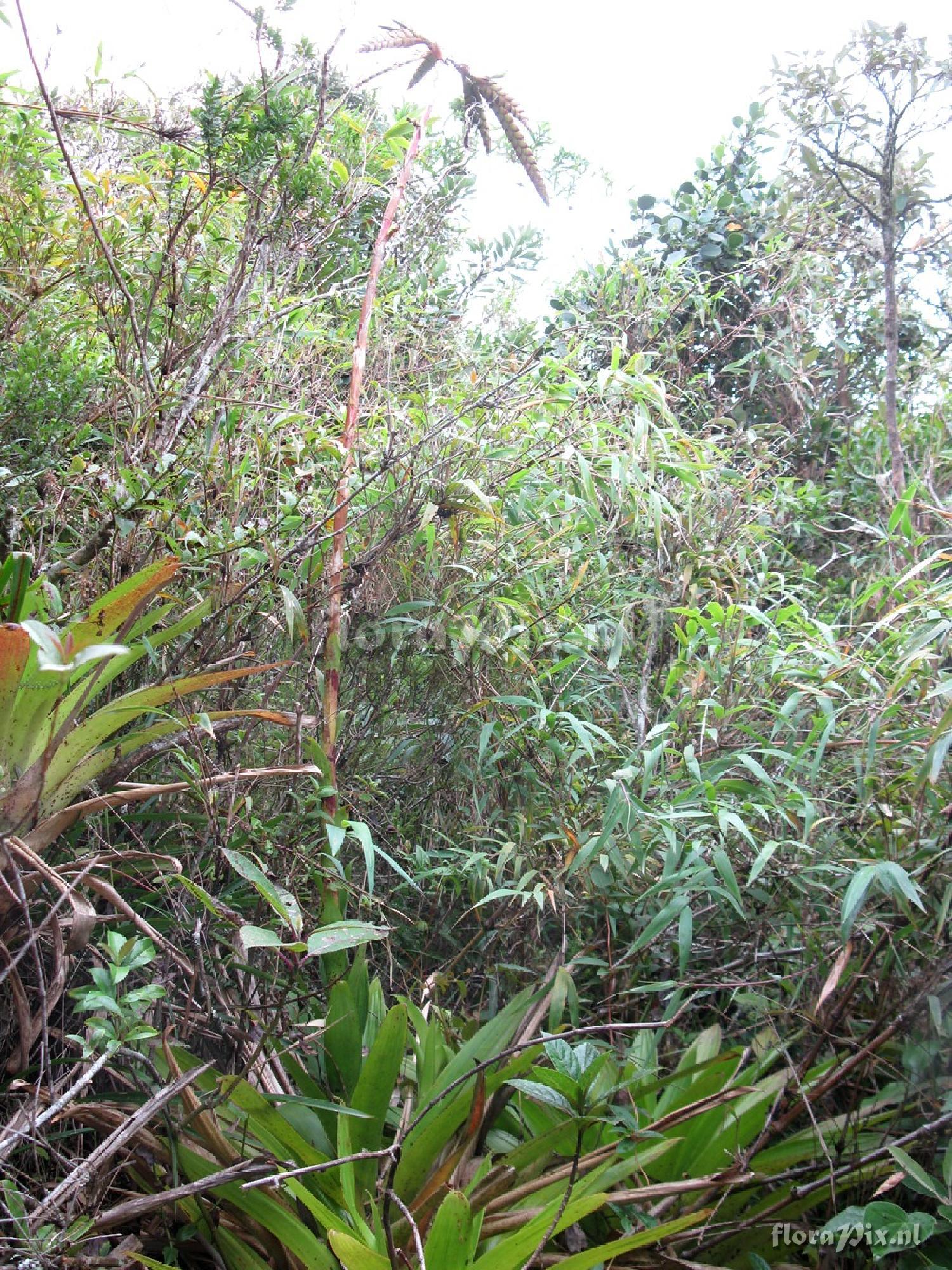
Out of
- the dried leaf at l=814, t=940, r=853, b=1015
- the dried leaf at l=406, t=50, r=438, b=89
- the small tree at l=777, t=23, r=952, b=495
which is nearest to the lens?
the dried leaf at l=814, t=940, r=853, b=1015

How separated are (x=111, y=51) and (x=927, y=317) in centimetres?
367

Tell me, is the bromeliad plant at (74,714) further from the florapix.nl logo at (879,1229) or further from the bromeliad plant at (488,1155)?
the florapix.nl logo at (879,1229)

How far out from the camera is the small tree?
3.00 m

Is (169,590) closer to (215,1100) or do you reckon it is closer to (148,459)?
(148,459)

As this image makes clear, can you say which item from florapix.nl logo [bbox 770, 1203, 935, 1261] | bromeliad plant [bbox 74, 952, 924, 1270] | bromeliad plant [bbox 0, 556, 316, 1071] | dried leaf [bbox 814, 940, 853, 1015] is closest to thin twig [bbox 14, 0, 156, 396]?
bromeliad plant [bbox 0, 556, 316, 1071]

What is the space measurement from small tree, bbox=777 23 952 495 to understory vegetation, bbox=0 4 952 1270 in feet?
0.11

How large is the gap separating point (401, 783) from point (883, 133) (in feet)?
8.86

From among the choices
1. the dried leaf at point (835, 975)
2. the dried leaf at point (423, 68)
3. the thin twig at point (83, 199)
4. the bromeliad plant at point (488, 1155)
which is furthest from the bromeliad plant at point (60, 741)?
the dried leaf at point (423, 68)

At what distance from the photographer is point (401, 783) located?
7.39 feet

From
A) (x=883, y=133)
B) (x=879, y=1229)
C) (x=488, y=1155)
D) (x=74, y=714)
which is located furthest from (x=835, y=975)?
(x=883, y=133)

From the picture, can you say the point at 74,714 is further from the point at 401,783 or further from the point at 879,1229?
the point at 879,1229

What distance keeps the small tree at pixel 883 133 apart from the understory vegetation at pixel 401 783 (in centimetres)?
3

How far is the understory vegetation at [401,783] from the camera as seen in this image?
1.46 m

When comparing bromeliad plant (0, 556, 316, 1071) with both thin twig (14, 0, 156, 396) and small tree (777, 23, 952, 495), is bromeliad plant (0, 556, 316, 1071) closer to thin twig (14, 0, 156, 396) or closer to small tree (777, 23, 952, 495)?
thin twig (14, 0, 156, 396)
